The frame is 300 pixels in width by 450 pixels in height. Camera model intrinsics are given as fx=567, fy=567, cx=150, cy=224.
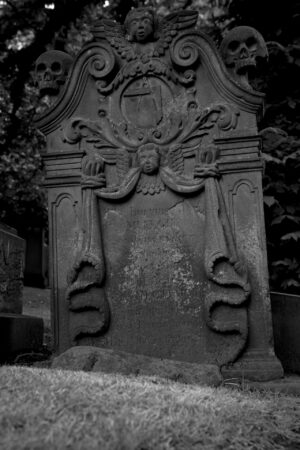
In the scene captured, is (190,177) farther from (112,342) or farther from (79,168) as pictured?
(112,342)

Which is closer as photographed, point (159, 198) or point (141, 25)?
point (159, 198)

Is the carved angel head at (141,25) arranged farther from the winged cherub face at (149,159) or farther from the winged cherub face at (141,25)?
the winged cherub face at (149,159)

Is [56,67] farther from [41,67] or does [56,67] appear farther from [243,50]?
[243,50]

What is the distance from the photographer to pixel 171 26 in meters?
5.66

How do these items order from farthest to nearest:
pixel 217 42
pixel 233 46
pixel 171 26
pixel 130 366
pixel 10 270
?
1. pixel 217 42
2. pixel 10 270
3. pixel 171 26
4. pixel 233 46
5. pixel 130 366

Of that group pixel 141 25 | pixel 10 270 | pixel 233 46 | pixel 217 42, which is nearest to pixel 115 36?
pixel 141 25

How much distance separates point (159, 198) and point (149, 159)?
1.27ft

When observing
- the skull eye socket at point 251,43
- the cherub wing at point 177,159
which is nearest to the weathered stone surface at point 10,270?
the cherub wing at point 177,159

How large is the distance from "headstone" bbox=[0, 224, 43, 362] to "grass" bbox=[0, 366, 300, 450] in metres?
2.05

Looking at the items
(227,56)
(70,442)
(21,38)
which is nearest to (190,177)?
(227,56)

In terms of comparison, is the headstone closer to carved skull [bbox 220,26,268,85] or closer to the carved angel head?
the carved angel head

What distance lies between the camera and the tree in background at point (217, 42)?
7.48 metres

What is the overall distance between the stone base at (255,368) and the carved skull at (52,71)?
10.8ft

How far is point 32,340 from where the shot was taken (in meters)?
6.20
